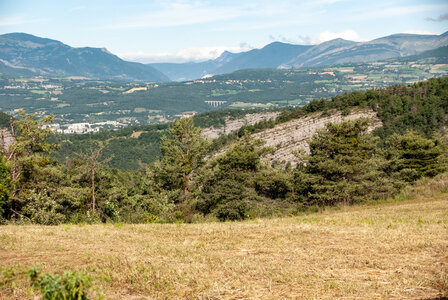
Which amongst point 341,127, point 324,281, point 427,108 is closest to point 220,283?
point 324,281

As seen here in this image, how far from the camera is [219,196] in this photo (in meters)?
26.7

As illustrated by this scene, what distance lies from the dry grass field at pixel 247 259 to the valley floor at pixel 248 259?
2cm

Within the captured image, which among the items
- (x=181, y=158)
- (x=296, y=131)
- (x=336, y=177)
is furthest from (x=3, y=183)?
(x=296, y=131)

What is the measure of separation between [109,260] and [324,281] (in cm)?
534

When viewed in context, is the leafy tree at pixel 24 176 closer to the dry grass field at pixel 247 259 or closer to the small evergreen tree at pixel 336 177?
the dry grass field at pixel 247 259

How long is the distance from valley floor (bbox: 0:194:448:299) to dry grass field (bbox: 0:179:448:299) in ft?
0.08

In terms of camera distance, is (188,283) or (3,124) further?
(3,124)

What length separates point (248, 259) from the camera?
887 cm

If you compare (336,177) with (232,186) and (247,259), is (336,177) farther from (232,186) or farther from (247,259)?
(247,259)

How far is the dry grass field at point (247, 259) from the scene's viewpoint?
6898mm

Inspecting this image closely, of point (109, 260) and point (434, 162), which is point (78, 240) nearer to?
point (109, 260)

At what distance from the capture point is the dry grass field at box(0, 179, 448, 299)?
6.90m

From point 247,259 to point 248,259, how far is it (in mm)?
26

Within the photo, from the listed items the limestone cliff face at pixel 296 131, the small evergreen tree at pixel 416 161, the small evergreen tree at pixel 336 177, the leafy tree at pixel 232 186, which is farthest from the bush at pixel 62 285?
the limestone cliff face at pixel 296 131
